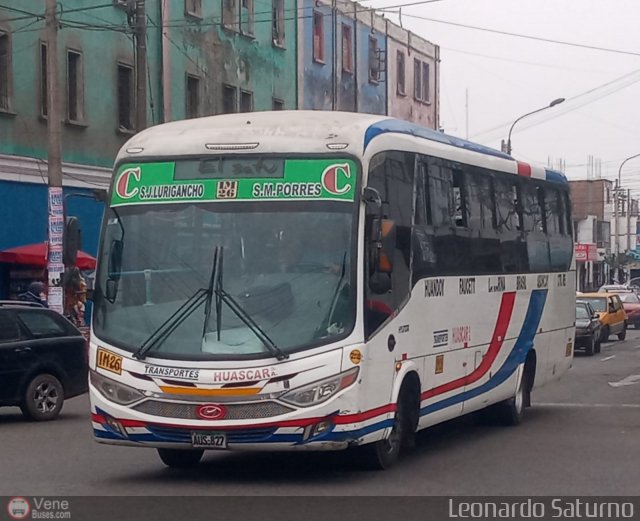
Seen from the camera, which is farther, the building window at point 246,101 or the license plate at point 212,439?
the building window at point 246,101

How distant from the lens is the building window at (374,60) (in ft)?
159

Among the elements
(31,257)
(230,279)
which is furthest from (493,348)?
(31,257)

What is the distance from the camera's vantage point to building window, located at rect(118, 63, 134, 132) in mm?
34406

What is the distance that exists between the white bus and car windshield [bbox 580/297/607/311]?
92.3 ft

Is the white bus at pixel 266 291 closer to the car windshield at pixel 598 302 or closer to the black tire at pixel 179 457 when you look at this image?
the black tire at pixel 179 457

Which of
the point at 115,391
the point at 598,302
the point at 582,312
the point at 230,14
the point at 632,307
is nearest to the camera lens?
the point at 115,391

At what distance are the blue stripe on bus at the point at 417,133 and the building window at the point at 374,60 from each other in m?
32.5

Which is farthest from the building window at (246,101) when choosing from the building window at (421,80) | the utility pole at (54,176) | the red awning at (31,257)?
the utility pole at (54,176)

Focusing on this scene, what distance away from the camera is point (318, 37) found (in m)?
44.7

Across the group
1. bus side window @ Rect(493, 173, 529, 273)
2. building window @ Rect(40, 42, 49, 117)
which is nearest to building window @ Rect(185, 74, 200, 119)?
building window @ Rect(40, 42, 49, 117)

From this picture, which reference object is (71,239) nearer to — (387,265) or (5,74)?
(387,265)

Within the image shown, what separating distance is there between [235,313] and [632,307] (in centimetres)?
4324

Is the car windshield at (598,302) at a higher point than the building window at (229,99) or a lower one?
lower

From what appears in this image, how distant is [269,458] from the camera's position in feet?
42.6
